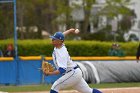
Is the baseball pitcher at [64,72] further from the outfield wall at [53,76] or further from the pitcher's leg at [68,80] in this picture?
the outfield wall at [53,76]

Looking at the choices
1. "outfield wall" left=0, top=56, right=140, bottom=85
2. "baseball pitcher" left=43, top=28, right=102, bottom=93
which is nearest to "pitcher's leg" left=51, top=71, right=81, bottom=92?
"baseball pitcher" left=43, top=28, right=102, bottom=93

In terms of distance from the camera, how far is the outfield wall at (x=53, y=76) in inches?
810

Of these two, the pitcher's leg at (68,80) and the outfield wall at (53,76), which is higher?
the pitcher's leg at (68,80)

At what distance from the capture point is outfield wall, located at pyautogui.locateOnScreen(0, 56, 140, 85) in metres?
20.6

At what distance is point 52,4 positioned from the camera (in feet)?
149

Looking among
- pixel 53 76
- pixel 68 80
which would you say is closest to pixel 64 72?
pixel 68 80

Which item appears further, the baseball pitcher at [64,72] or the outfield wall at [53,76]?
the outfield wall at [53,76]

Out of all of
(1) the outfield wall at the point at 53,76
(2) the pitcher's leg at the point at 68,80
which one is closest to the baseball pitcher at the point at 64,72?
(2) the pitcher's leg at the point at 68,80

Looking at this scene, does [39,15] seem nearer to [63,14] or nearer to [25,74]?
[63,14]

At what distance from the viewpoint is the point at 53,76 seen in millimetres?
20875

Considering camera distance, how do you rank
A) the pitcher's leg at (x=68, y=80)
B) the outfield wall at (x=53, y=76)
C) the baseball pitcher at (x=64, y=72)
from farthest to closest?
the outfield wall at (x=53, y=76), the pitcher's leg at (x=68, y=80), the baseball pitcher at (x=64, y=72)

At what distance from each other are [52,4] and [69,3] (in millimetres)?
4594

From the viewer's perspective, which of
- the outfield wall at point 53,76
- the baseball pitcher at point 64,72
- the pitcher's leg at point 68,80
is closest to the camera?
the baseball pitcher at point 64,72

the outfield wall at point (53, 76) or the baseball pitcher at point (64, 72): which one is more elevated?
the baseball pitcher at point (64, 72)
